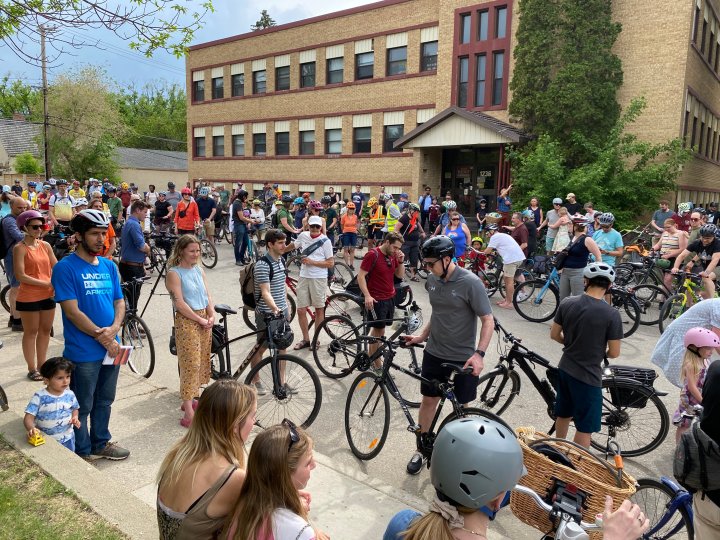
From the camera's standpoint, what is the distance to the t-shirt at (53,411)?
14.9ft

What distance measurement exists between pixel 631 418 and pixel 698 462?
3032mm

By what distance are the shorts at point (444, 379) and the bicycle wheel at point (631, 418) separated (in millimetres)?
1313

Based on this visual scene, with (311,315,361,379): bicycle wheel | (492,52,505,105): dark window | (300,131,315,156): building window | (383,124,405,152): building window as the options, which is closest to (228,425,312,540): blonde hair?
(311,315,361,379): bicycle wheel

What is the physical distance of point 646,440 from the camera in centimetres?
549

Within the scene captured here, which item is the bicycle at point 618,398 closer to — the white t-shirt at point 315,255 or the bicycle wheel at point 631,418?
the bicycle wheel at point 631,418

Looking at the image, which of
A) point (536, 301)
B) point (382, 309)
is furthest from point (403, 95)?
point (382, 309)

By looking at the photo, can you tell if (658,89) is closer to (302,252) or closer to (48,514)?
(302,252)

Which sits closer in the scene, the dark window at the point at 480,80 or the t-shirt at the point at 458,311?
the t-shirt at the point at 458,311

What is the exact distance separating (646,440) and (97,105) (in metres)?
45.5

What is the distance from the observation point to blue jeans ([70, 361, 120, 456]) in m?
4.65

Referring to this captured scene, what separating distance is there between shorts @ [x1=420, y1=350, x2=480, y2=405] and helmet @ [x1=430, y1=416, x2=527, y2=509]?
8.41ft

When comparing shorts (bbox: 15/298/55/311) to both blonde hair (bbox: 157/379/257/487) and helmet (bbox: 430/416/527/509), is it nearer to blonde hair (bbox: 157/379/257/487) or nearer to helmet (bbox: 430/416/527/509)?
blonde hair (bbox: 157/379/257/487)

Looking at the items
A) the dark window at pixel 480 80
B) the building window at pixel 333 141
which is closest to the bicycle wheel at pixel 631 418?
the dark window at pixel 480 80

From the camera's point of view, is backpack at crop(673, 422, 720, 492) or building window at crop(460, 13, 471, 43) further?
building window at crop(460, 13, 471, 43)
